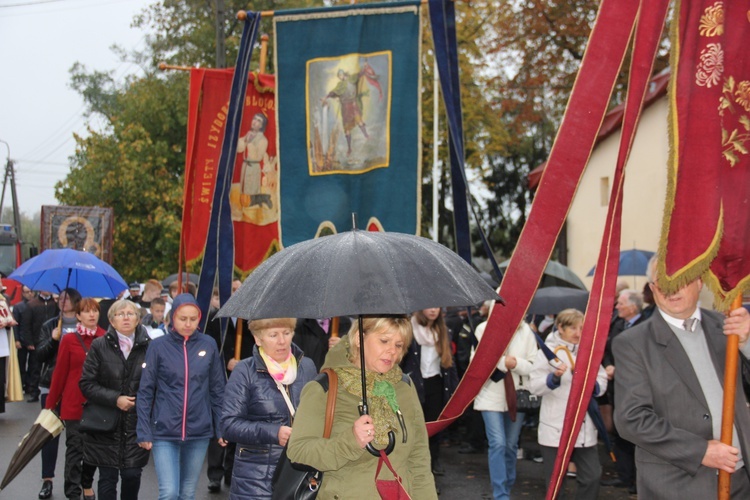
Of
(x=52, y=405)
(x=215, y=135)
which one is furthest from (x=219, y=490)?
(x=215, y=135)

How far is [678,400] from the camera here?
14.1 feet

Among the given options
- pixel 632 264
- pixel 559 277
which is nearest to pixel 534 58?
pixel 632 264

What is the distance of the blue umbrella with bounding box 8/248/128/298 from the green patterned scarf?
536 cm

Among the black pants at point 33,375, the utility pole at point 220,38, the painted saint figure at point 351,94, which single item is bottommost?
the black pants at point 33,375

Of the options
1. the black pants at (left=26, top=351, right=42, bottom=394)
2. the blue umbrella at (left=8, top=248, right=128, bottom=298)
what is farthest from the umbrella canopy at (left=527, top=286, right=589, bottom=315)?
the black pants at (left=26, top=351, right=42, bottom=394)

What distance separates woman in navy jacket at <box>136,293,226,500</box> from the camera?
6.16 m

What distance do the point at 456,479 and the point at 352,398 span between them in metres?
6.08

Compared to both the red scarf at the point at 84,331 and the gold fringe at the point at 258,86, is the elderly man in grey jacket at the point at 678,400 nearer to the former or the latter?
the red scarf at the point at 84,331

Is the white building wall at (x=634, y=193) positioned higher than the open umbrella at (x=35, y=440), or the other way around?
the white building wall at (x=634, y=193)

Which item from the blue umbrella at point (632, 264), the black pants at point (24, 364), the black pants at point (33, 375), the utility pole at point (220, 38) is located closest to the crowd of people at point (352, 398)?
the blue umbrella at point (632, 264)

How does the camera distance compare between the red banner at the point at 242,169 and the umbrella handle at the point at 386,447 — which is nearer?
the umbrella handle at the point at 386,447

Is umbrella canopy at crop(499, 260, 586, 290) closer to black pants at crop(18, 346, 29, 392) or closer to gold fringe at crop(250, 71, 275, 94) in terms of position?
gold fringe at crop(250, 71, 275, 94)

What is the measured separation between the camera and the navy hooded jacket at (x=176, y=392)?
6.16 metres

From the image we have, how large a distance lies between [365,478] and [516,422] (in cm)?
483
